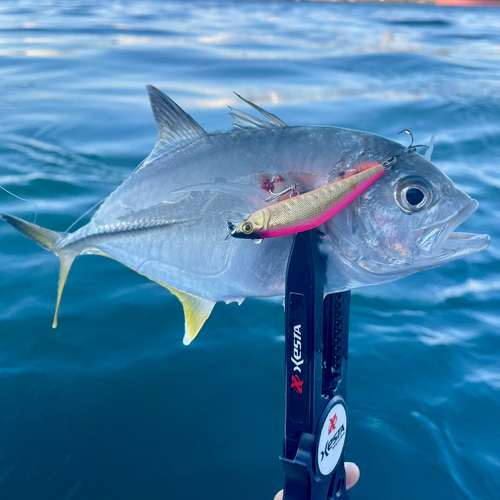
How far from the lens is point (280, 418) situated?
111 inches

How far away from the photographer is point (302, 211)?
1.22 metres

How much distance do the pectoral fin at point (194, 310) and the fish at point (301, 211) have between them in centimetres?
48

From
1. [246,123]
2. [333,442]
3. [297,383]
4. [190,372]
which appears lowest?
[190,372]

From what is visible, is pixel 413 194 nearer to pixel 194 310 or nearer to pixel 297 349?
pixel 297 349

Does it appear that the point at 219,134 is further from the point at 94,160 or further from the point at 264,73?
the point at 264,73

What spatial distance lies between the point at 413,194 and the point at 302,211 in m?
0.36

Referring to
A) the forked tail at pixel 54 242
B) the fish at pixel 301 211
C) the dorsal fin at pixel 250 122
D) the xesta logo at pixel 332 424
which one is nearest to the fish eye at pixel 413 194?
the fish at pixel 301 211

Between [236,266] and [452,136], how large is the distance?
23.6ft

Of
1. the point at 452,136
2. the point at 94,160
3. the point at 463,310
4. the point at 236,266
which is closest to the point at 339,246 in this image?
the point at 236,266

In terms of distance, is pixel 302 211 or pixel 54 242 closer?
pixel 302 211

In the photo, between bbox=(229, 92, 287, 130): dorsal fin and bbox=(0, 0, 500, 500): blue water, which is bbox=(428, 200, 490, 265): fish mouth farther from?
bbox=(0, 0, 500, 500): blue water

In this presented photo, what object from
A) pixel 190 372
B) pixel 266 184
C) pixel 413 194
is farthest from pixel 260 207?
pixel 190 372

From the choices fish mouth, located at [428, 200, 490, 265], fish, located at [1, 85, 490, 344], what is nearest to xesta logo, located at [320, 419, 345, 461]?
fish, located at [1, 85, 490, 344]

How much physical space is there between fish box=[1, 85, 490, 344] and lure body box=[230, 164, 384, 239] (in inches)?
3.9
